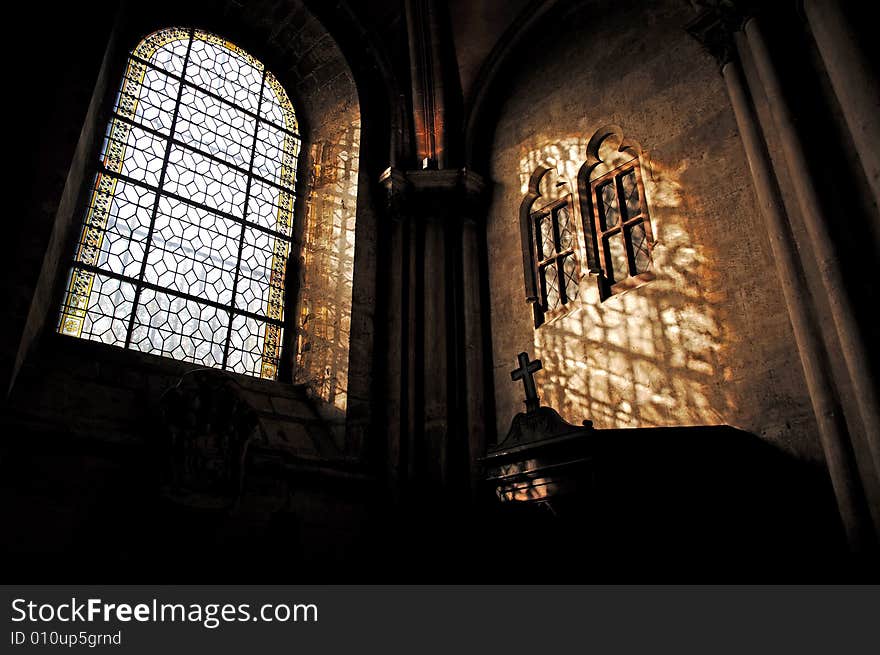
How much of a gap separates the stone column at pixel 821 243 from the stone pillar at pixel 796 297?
0.18 metres

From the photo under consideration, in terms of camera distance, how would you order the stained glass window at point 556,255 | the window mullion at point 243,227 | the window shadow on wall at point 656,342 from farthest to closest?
the window mullion at point 243,227 < the stained glass window at point 556,255 < the window shadow on wall at point 656,342

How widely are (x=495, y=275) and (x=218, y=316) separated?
2.78 metres

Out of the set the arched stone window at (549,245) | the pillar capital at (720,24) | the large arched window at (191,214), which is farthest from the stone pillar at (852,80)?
the large arched window at (191,214)

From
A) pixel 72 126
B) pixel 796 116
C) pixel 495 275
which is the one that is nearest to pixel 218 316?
pixel 72 126

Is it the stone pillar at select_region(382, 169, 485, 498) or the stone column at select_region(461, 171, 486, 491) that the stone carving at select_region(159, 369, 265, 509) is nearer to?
the stone pillar at select_region(382, 169, 485, 498)

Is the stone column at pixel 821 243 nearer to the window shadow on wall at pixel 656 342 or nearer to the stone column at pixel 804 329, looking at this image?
the stone column at pixel 804 329

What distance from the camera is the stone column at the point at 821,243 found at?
141 inches

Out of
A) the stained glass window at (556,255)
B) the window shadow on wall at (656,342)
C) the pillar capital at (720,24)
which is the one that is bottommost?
the window shadow on wall at (656,342)

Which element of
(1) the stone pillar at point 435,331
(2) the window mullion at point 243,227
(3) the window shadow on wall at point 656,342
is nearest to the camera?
(3) the window shadow on wall at point 656,342

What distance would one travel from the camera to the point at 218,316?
661 cm

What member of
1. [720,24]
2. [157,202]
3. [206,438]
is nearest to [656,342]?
[720,24]

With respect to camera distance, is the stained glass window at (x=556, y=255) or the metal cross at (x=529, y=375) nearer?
the metal cross at (x=529, y=375)

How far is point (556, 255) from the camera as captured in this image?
6648 mm

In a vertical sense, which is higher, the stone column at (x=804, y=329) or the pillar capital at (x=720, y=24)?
the pillar capital at (x=720, y=24)
